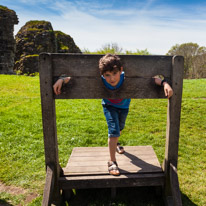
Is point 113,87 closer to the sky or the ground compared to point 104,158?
closer to the sky

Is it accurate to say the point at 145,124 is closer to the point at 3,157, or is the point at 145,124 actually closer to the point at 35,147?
the point at 35,147

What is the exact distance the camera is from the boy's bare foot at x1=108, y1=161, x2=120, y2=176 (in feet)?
8.11

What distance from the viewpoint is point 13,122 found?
5520 millimetres

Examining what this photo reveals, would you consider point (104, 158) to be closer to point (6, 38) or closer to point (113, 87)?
point (113, 87)

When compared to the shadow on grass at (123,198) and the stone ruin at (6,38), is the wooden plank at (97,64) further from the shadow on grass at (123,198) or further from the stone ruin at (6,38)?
the stone ruin at (6,38)

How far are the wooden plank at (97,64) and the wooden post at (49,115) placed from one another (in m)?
0.09

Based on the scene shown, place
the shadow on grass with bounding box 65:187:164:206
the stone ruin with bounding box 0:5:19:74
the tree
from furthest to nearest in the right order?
the tree → the stone ruin with bounding box 0:5:19:74 → the shadow on grass with bounding box 65:187:164:206

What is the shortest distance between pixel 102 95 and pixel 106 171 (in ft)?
3.15

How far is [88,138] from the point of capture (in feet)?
15.0

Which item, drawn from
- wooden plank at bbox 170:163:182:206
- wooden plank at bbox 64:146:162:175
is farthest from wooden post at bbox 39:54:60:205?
wooden plank at bbox 170:163:182:206

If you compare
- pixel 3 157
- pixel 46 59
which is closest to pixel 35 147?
pixel 3 157

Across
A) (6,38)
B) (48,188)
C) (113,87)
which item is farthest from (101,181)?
(6,38)

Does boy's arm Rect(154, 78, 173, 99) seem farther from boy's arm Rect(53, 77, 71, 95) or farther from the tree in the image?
the tree

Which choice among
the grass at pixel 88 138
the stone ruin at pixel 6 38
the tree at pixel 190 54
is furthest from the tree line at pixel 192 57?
the grass at pixel 88 138
